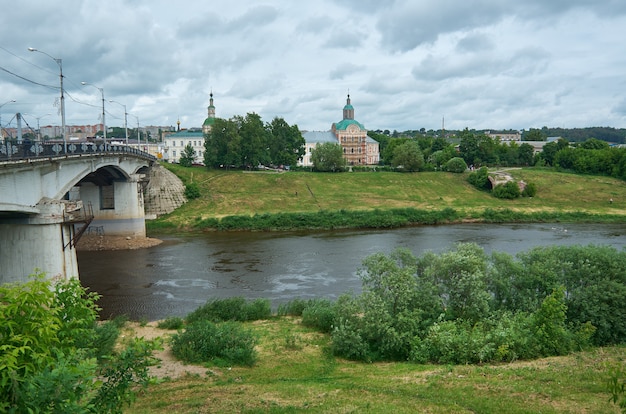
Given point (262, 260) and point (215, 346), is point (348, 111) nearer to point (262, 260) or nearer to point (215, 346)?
point (262, 260)

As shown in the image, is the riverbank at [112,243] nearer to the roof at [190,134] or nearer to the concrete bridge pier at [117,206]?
the concrete bridge pier at [117,206]

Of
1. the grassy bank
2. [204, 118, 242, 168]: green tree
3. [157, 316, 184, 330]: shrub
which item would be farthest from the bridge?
[204, 118, 242, 168]: green tree

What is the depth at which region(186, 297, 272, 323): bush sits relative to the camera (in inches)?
1160

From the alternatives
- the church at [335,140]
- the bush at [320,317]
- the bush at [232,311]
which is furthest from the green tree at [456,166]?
the bush at [320,317]

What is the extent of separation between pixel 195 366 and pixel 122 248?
38.5 metres

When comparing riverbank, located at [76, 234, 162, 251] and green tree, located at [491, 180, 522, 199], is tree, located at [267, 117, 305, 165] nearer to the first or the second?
green tree, located at [491, 180, 522, 199]

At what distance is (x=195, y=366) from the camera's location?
69.2ft

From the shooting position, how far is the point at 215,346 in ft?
72.5

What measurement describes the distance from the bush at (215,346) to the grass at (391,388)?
2.03ft

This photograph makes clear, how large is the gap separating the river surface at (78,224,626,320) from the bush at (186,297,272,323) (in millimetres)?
2922

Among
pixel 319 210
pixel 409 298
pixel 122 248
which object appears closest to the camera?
pixel 409 298

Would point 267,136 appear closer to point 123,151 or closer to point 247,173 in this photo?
point 247,173

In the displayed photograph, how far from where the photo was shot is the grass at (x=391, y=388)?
15.2 metres

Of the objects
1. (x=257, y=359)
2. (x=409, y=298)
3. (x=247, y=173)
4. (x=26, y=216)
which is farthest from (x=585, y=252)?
(x=247, y=173)
